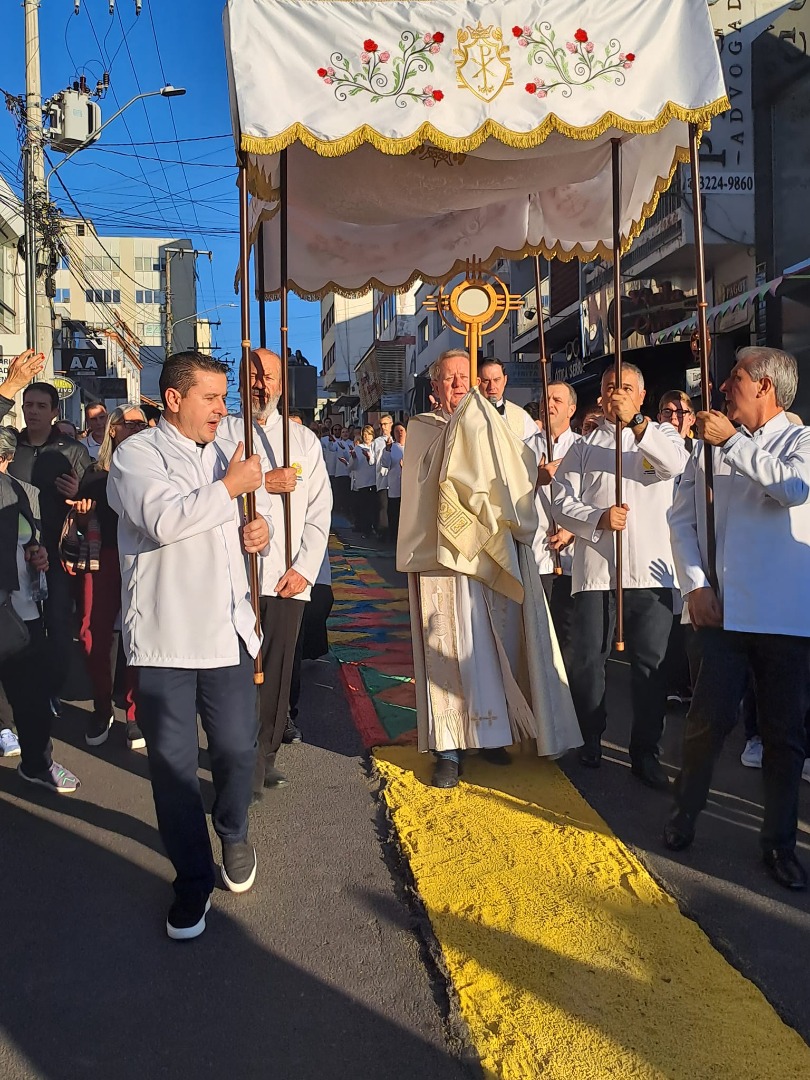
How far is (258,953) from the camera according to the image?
9.83ft

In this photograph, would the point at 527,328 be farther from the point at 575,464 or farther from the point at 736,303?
the point at 575,464

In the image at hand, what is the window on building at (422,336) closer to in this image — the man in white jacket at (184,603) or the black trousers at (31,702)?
the black trousers at (31,702)

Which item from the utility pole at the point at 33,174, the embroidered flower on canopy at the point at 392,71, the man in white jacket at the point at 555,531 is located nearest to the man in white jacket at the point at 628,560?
the man in white jacket at the point at 555,531

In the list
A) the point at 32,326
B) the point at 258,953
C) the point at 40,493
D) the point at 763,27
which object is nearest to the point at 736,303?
the point at 763,27

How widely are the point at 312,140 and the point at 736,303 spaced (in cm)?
818

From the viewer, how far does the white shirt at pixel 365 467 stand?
1747 centimetres

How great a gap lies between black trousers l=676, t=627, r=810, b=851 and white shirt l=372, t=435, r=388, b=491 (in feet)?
40.1

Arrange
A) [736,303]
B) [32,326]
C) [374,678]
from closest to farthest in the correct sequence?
Result: 1. [374,678]
2. [736,303]
3. [32,326]

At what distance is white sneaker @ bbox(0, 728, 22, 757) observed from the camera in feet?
16.6

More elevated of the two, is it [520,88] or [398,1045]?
[520,88]

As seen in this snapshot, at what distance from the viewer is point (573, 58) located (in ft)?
12.7

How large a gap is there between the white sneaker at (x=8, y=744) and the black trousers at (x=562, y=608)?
3.07 meters

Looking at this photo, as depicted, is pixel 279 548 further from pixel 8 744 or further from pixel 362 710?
pixel 8 744

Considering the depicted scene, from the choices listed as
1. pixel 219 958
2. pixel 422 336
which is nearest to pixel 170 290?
pixel 422 336
